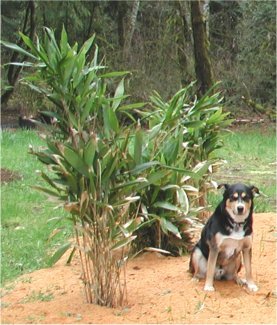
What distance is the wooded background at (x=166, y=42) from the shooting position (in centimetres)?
2030

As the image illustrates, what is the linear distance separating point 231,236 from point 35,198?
4907 millimetres

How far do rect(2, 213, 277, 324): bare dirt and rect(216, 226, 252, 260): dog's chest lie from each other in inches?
11.6

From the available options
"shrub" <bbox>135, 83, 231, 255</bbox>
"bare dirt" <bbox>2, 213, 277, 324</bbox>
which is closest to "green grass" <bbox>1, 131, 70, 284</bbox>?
"bare dirt" <bbox>2, 213, 277, 324</bbox>

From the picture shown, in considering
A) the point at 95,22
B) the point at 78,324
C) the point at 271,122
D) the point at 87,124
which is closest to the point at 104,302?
the point at 78,324

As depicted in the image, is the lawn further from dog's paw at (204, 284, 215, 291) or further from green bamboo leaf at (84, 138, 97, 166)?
dog's paw at (204, 284, 215, 291)

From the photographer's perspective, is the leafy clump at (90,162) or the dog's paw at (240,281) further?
the dog's paw at (240,281)

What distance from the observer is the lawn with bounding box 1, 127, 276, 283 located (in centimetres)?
696

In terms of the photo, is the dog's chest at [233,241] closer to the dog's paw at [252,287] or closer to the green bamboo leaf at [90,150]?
the dog's paw at [252,287]

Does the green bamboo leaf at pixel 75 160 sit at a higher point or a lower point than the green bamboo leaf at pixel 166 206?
higher

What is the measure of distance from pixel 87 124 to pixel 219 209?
3.78 feet

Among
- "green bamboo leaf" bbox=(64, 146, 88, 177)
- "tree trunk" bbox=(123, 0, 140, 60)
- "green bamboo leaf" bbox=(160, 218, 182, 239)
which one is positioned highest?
"tree trunk" bbox=(123, 0, 140, 60)

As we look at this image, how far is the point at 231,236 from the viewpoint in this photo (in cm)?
501

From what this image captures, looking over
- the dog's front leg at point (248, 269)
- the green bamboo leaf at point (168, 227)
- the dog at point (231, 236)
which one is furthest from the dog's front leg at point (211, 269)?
the green bamboo leaf at point (168, 227)

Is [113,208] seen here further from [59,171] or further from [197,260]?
[197,260]
